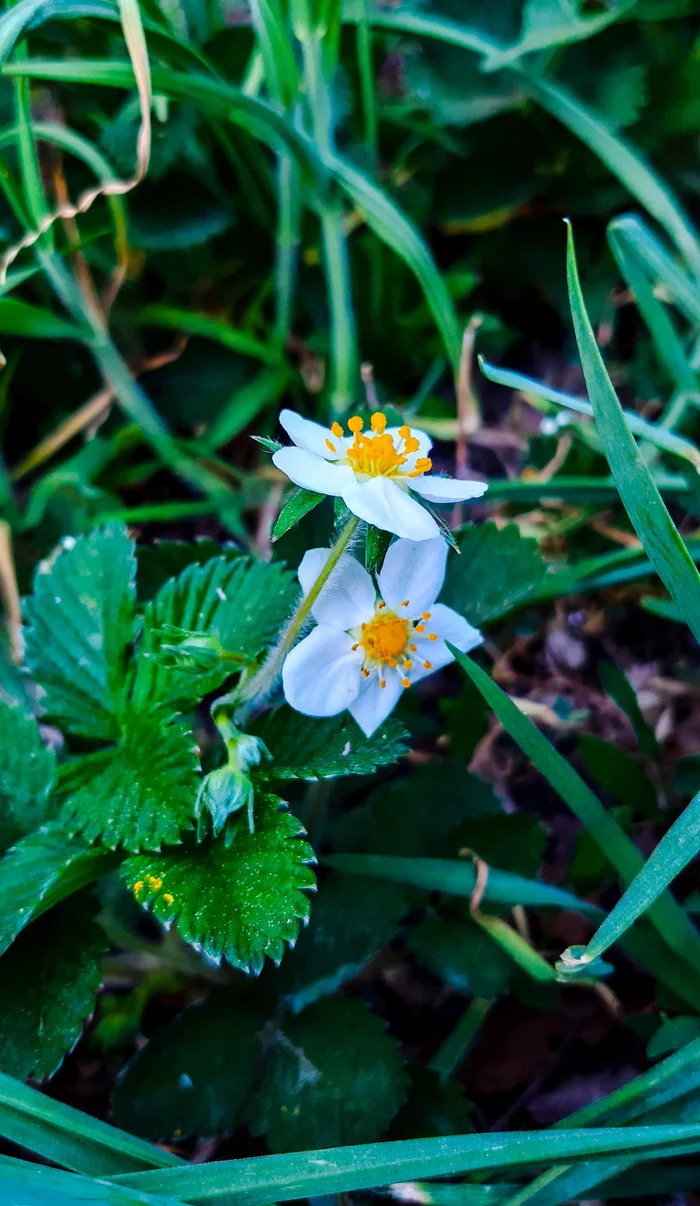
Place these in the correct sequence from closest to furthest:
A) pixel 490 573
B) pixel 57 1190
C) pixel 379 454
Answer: pixel 57 1190 → pixel 379 454 → pixel 490 573

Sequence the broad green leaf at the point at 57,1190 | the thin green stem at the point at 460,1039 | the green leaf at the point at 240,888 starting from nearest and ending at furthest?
the broad green leaf at the point at 57,1190, the green leaf at the point at 240,888, the thin green stem at the point at 460,1039

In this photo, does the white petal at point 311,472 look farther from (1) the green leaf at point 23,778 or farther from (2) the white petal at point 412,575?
(1) the green leaf at point 23,778

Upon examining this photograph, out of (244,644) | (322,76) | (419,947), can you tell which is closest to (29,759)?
(244,644)

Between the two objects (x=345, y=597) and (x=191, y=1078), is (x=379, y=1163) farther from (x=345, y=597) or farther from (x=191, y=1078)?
(x=345, y=597)

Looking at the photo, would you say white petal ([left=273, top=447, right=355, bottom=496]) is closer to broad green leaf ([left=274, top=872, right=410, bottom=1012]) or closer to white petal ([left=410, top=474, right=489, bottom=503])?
white petal ([left=410, top=474, right=489, bottom=503])

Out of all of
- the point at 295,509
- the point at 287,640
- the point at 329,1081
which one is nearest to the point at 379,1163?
the point at 329,1081

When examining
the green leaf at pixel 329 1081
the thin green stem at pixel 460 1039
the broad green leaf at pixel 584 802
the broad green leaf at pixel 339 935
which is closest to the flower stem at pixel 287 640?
the broad green leaf at pixel 584 802

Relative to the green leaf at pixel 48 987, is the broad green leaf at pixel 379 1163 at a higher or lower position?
lower
